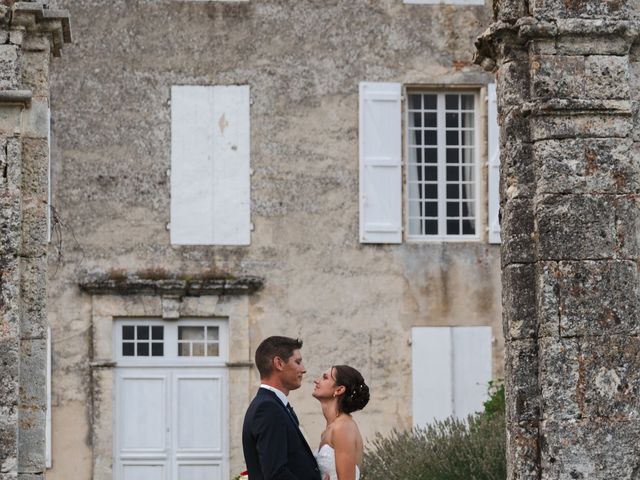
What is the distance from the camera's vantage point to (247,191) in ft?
55.6

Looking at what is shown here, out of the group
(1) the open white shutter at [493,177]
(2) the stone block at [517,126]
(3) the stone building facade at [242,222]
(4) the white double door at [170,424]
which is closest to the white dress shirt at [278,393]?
(2) the stone block at [517,126]

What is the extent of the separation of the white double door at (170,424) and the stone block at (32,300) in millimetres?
9473

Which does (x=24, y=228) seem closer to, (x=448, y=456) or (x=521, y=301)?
(x=521, y=301)

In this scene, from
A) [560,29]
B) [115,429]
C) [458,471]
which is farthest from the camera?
[115,429]

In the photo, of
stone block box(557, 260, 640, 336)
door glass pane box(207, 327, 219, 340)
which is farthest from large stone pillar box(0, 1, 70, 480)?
door glass pane box(207, 327, 219, 340)

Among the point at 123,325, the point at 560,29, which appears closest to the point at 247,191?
the point at 123,325

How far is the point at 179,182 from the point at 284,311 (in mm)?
1839

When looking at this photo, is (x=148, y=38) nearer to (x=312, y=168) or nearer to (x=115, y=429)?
(x=312, y=168)

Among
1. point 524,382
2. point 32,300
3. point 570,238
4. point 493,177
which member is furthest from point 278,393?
point 493,177

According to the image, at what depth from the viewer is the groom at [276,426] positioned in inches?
270

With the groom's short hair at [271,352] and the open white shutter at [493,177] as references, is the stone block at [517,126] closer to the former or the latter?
the groom's short hair at [271,352]

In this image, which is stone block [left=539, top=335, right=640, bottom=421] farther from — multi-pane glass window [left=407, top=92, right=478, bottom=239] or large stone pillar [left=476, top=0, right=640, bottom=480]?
multi-pane glass window [left=407, top=92, right=478, bottom=239]

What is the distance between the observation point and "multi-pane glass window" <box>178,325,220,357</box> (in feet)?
55.8

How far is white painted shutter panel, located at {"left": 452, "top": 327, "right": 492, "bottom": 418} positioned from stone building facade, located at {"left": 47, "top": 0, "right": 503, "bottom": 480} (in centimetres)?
2
